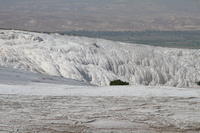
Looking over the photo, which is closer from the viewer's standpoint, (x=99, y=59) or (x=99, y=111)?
(x=99, y=111)

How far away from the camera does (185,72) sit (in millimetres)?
59562

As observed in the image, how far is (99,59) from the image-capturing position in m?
56.6

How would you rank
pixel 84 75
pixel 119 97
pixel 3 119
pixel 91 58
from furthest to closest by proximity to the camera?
pixel 91 58 < pixel 84 75 < pixel 119 97 < pixel 3 119

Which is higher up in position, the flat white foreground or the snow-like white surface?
the flat white foreground

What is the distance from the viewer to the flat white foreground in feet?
21.6

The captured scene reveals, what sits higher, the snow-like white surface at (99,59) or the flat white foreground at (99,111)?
the flat white foreground at (99,111)

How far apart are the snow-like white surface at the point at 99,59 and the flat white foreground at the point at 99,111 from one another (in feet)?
132

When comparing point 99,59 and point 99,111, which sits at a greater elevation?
point 99,111

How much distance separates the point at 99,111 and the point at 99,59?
4926 centimetres

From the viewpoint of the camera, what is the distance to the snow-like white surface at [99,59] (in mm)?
51594

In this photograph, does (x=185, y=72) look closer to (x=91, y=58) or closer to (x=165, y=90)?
(x=91, y=58)

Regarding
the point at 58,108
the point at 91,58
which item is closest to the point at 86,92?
the point at 58,108

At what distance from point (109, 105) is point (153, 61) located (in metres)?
53.9

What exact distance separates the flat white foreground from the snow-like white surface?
40295 mm
